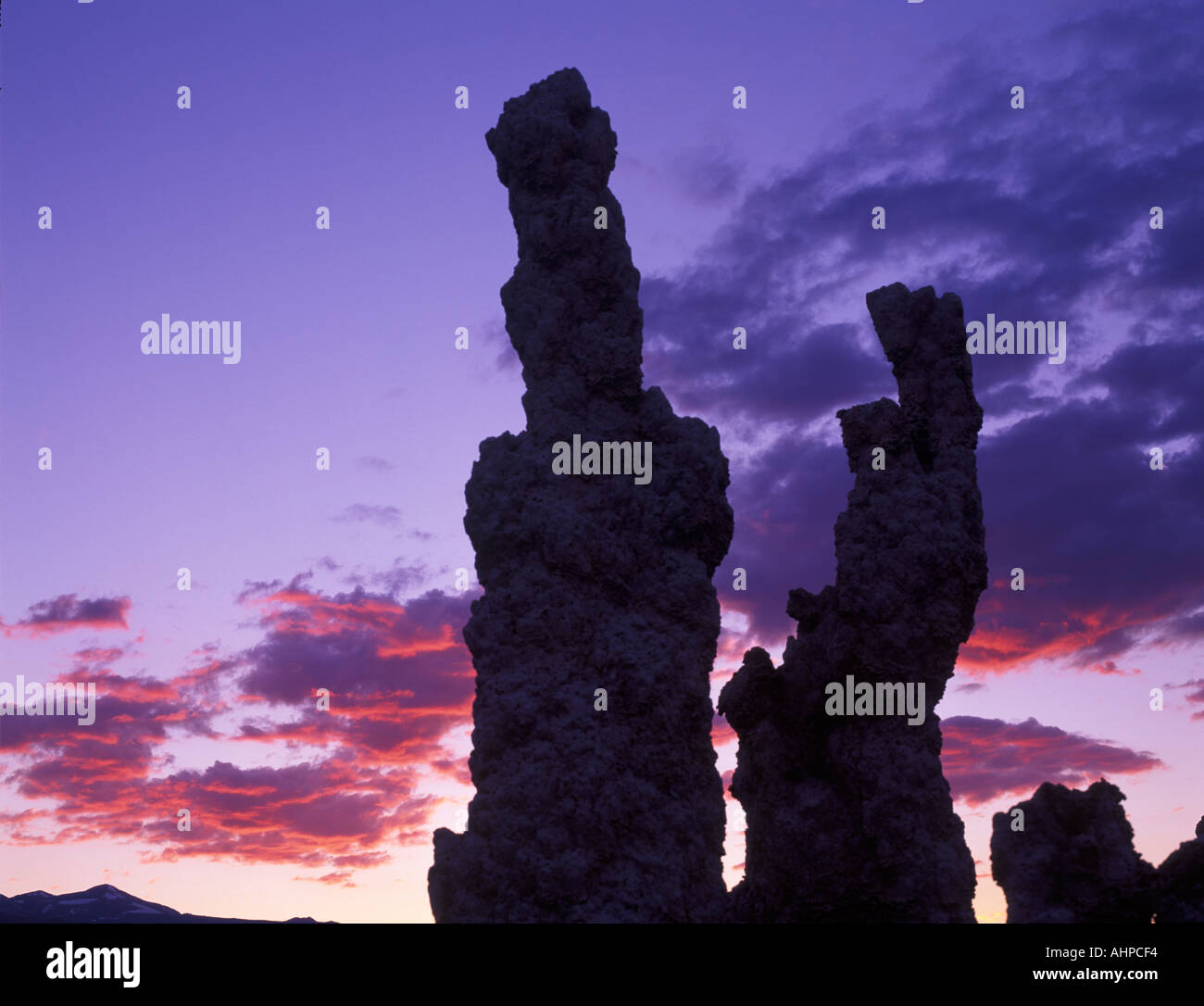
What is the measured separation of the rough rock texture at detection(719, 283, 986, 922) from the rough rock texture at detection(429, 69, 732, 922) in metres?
3.80

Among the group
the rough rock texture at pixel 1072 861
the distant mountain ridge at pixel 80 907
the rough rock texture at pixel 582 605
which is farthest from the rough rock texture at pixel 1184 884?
the distant mountain ridge at pixel 80 907

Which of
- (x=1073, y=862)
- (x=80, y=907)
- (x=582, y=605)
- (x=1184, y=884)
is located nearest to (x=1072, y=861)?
(x=1073, y=862)

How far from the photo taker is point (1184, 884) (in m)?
28.1

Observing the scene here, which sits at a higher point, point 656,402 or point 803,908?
point 656,402

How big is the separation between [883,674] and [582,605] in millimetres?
7281

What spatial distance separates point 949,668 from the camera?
28.6 m

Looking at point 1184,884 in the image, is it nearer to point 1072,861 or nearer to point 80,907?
point 1072,861

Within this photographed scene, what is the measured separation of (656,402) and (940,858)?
11824 millimetres

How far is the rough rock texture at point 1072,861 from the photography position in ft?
85.1

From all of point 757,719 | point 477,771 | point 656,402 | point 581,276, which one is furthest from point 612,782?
point 581,276

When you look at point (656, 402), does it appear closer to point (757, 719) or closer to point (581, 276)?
point (581, 276)

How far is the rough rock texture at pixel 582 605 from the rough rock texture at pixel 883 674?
3803 mm

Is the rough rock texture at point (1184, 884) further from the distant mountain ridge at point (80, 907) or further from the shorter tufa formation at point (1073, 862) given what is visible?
the distant mountain ridge at point (80, 907)

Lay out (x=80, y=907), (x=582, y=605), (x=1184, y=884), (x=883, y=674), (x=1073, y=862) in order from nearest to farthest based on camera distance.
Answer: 1. (x=1073, y=862)
2. (x=582, y=605)
3. (x=1184, y=884)
4. (x=883, y=674)
5. (x=80, y=907)
